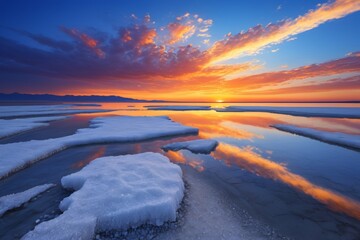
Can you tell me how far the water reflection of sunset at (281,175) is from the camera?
4695mm

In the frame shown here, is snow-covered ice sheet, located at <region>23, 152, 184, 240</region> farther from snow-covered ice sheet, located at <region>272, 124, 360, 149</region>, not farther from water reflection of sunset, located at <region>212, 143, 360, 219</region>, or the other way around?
snow-covered ice sheet, located at <region>272, 124, 360, 149</region>

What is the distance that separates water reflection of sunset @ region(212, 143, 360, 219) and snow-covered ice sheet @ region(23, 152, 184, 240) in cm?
324

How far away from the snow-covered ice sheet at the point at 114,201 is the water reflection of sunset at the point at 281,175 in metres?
3.24

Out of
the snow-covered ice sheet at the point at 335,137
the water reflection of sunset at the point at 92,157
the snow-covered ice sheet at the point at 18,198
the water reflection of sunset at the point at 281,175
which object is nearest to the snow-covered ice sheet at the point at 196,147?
the water reflection of sunset at the point at 281,175

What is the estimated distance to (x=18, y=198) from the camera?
15.3 ft

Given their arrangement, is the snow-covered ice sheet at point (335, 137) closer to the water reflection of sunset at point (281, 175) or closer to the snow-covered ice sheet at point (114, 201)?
the water reflection of sunset at point (281, 175)

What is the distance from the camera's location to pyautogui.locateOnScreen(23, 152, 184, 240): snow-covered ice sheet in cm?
325

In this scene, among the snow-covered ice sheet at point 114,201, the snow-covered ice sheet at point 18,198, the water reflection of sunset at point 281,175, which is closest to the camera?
the snow-covered ice sheet at point 114,201

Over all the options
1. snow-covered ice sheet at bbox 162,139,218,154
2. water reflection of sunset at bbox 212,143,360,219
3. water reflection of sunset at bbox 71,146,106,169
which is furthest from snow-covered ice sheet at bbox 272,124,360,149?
water reflection of sunset at bbox 71,146,106,169

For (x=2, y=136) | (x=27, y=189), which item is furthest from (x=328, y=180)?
(x=2, y=136)

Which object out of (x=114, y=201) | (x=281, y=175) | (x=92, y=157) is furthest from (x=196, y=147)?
(x=114, y=201)

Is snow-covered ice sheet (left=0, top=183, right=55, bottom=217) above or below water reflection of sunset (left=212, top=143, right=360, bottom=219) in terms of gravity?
above

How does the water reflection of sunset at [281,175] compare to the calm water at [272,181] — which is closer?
the calm water at [272,181]

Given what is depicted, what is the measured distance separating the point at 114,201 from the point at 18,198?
2639 millimetres
